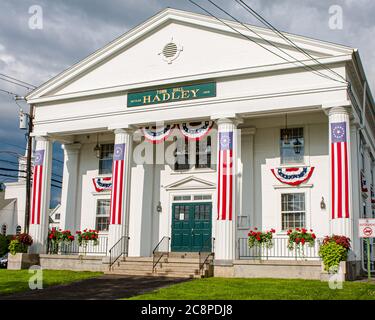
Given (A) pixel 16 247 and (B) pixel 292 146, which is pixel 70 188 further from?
(B) pixel 292 146

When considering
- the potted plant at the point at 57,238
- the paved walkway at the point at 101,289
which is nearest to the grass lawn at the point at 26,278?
the paved walkway at the point at 101,289

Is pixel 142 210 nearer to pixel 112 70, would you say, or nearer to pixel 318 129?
pixel 112 70

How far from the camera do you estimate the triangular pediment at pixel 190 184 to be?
2259 centimetres

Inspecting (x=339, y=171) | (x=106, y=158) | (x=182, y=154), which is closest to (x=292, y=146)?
(x=339, y=171)

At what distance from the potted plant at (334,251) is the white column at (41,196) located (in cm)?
1281

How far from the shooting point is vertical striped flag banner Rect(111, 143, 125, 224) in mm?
21453

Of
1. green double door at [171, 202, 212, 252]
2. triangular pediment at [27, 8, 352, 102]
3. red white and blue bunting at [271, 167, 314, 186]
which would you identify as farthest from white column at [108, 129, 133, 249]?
red white and blue bunting at [271, 167, 314, 186]

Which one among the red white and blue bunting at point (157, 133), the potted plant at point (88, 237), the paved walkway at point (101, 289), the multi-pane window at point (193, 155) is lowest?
the paved walkway at point (101, 289)

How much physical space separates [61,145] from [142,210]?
243 inches

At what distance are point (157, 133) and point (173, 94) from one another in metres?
1.81

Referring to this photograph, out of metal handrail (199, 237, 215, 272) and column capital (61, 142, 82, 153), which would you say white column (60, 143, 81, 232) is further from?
metal handrail (199, 237, 215, 272)

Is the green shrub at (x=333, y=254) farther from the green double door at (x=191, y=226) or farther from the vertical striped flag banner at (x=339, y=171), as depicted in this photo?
the green double door at (x=191, y=226)

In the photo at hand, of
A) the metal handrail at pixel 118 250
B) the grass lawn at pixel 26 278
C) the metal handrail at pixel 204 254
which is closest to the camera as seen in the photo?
the grass lawn at pixel 26 278

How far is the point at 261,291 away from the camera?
1384 centimetres
